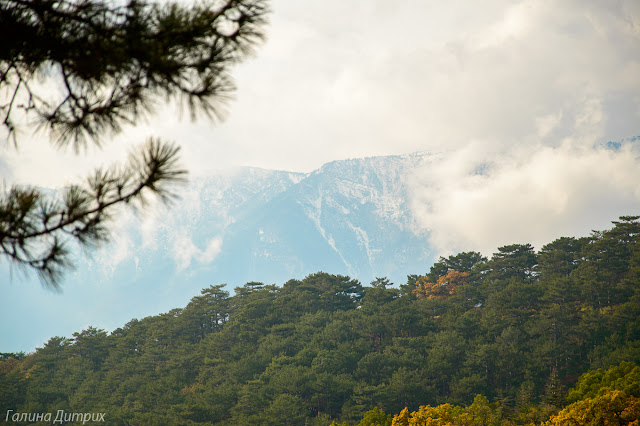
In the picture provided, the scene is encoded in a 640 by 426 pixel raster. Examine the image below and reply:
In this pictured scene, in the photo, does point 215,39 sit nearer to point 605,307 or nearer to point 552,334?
point 552,334

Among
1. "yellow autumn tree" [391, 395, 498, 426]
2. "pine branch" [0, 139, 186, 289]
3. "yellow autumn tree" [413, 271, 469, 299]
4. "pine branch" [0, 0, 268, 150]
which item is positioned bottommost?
"yellow autumn tree" [391, 395, 498, 426]

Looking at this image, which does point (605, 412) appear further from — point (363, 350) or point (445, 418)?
point (363, 350)

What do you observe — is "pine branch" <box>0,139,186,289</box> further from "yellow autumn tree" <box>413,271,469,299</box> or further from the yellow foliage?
"yellow autumn tree" <box>413,271,469,299</box>

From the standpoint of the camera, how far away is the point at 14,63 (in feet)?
10.3

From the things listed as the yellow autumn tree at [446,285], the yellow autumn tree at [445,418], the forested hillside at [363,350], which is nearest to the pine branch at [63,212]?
the yellow autumn tree at [445,418]

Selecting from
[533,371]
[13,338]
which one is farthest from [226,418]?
[13,338]

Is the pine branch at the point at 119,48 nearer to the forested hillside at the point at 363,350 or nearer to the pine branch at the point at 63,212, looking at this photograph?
the pine branch at the point at 63,212

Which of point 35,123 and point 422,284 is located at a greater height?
point 422,284

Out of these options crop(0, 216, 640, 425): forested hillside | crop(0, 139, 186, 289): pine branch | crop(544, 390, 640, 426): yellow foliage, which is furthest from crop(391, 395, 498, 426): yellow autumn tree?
crop(0, 139, 186, 289): pine branch

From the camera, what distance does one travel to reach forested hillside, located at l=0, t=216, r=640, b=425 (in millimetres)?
24812

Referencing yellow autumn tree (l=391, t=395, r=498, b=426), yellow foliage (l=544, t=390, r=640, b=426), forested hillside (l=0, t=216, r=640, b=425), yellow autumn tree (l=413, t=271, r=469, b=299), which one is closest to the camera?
yellow foliage (l=544, t=390, r=640, b=426)

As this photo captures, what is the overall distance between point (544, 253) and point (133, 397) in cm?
3111

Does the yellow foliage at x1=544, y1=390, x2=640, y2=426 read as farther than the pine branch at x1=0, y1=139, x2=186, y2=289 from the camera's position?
Yes

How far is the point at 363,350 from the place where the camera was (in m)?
29.3
